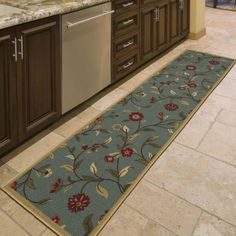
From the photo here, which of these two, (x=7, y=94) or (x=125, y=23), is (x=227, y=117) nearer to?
(x=125, y=23)

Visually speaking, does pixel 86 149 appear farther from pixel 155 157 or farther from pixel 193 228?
pixel 193 228

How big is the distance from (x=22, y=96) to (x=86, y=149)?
550 mm

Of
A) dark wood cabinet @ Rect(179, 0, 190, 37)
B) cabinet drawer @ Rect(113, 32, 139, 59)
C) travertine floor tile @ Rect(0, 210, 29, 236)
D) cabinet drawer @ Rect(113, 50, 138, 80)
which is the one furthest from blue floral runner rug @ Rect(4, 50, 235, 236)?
dark wood cabinet @ Rect(179, 0, 190, 37)

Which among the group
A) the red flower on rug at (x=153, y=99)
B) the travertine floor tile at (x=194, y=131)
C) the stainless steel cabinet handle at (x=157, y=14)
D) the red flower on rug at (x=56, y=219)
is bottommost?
the red flower on rug at (x=56, y=219)

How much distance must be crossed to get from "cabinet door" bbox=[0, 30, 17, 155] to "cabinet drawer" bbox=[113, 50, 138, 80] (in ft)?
3.98

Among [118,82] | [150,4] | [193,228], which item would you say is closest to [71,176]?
[193,228]

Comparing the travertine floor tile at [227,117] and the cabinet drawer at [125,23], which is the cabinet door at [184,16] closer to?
the cabinet drawer at [125,23]

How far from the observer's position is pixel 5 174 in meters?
1.93

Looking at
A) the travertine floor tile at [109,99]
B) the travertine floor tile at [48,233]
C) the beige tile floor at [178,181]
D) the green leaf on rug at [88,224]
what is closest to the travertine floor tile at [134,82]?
the travertine floor tile at [109,99]

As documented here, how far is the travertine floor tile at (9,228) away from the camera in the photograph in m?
1.54

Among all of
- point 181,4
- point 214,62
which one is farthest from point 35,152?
point 181,4

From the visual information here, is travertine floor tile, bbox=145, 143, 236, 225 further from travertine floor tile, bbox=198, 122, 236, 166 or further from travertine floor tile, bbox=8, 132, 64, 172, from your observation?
travertine floor tile, bbox=8, 132, 64, 172

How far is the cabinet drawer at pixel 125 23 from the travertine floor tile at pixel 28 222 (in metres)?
1.73

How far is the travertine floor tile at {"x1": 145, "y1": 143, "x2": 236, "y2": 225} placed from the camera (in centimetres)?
173
